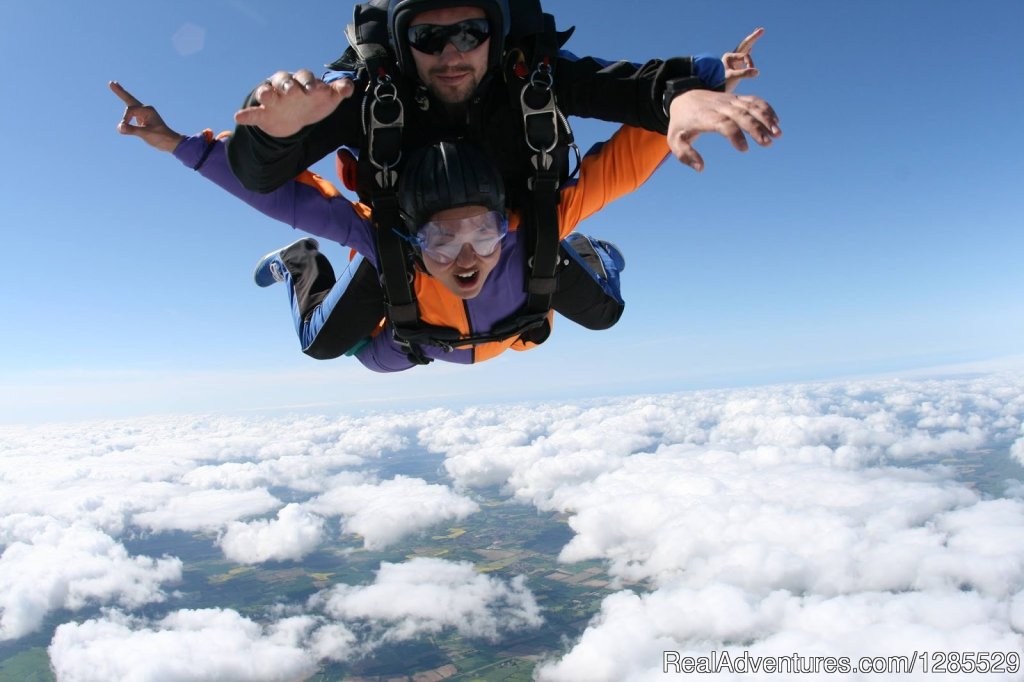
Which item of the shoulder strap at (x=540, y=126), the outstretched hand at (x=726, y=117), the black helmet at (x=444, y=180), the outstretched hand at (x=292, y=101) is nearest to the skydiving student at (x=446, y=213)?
the black helmet at (x=444, y=180)

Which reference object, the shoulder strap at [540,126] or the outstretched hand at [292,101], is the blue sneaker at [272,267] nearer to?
the shoulder strap at [540,126]

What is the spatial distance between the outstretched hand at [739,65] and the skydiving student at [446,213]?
45cm

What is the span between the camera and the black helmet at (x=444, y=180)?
7.44 ft

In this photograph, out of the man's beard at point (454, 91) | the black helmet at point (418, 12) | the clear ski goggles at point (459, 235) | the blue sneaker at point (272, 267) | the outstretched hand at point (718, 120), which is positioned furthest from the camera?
the blue sneaker at point (272, 267)

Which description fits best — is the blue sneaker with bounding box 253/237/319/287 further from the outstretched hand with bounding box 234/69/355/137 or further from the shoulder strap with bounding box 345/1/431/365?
the outstretched hand with bounding box 234/69/355/137

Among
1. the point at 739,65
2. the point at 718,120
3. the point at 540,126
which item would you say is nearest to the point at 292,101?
the point at 540,126

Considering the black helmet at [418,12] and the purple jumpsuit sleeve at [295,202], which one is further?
the purple jumpsuit sleeve at [295,202]

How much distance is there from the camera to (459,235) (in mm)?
2420

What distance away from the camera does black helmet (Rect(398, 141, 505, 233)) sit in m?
2.27

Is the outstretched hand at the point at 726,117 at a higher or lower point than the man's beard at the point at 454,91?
lower

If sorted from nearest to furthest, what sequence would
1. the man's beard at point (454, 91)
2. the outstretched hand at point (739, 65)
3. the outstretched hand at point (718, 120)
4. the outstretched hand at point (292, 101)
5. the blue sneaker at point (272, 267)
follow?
the outstretched hand at point (718, 120) < the outstretched hand at point (292, 101) < the outstretched hand at point (739, 65) < the man's beard at point (454, 91) < the blue sneaker at point (272, 267)

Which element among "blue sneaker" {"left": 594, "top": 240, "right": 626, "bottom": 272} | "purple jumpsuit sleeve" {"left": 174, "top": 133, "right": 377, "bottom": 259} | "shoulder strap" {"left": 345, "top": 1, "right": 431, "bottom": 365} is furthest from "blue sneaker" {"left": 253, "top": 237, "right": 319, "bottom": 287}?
"blue sneaker" {"left": 594, "top": 240, "right": 626, "bottom": 272}

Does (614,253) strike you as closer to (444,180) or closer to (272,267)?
(444,180)

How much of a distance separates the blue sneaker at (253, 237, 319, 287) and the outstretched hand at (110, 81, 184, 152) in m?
1.44
